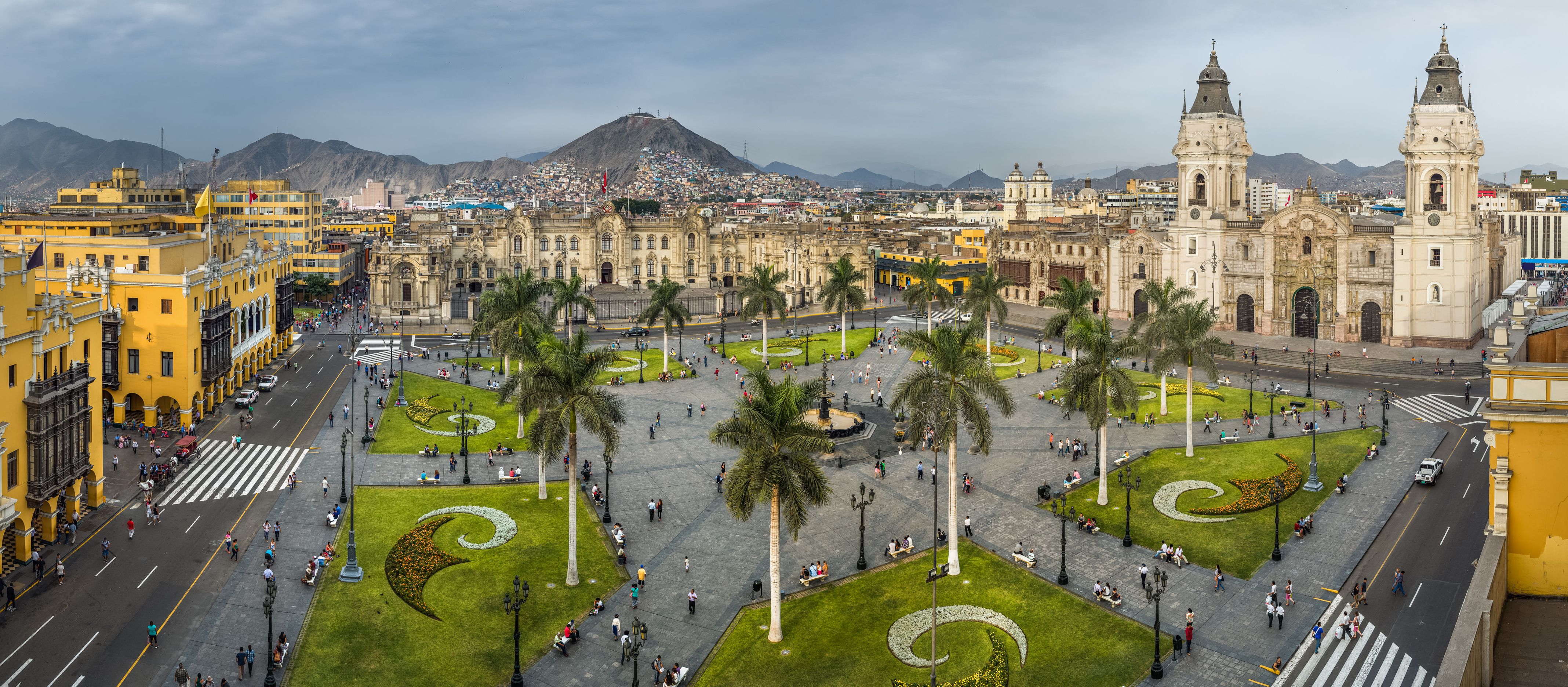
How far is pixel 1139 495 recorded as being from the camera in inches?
2095

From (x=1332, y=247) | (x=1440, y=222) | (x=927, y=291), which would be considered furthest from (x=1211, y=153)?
(x=927, y=291)

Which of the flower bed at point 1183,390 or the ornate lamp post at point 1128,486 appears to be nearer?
the ornate lamp post at point 1128,486

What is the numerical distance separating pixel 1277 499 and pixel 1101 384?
29.6 ft

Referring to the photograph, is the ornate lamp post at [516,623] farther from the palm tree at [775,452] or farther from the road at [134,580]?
the road at [134,580]

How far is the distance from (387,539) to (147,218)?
6167 centimetres

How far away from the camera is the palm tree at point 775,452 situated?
118 ft

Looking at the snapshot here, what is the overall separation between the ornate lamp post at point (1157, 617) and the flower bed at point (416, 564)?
25.2 m

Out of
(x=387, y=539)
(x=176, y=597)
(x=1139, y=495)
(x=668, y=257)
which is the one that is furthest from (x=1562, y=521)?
(x=668, y=257)

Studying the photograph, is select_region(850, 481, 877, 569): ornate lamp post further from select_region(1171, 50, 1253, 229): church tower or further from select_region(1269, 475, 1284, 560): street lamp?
select_region(1171, 50, 1253, 229): church tower

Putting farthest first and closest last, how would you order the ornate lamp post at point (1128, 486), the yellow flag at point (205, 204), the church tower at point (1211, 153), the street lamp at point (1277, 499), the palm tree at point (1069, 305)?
the yellow flag at point (205, 204), the church tower at point (1211, 153), the palm tree at point (1069, 305), the ornate lamp post at point (1128, 486), the street lamp at point (1277, 499)

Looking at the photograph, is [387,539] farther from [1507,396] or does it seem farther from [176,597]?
[1507,396]

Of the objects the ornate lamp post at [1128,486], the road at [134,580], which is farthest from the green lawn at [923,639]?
the road at [134,580]

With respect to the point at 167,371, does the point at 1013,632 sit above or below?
below

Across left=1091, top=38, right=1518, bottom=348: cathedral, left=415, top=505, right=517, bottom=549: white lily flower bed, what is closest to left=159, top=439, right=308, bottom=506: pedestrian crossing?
left=415, top=505, right=517, bottom=549: white lily flower bed
